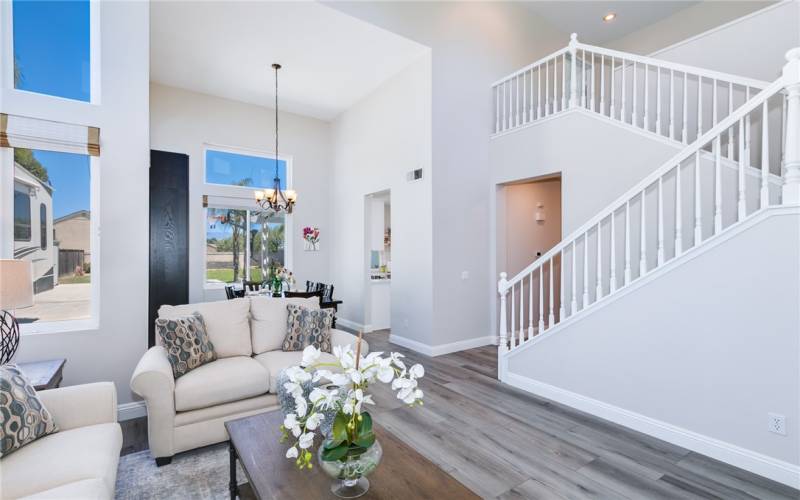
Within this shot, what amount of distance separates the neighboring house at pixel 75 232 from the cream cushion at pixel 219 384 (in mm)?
1577

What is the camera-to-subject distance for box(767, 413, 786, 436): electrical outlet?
230 cm

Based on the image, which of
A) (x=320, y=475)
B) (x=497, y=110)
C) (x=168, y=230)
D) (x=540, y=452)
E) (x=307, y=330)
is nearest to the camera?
(x=320, y=475)

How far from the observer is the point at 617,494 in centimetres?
219

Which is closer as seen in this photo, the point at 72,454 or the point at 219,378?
the point at 72,454

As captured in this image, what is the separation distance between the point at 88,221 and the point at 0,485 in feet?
7.78

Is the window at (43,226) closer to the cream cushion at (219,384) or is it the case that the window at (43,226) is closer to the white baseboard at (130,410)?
the white baseboard at (130,410)

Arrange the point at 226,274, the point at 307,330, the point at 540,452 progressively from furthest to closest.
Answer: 1. the point at 226,274
2. the point at 307,330
3. the point at 540,452

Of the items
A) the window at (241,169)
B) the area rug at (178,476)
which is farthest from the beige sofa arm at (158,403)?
the window at (241,169)

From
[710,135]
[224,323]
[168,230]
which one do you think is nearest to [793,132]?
[710,135]

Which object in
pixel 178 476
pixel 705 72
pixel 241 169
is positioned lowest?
pixel 178 476

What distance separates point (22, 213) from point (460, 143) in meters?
4.75

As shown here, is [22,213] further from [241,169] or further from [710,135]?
[710,135]

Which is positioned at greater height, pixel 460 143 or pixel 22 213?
pixel 460 143

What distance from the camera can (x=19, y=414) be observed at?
182 cm
